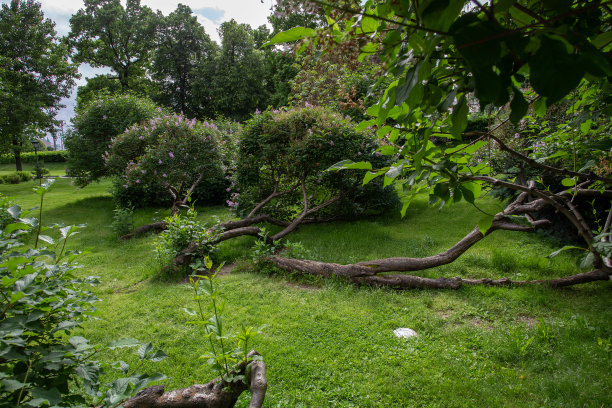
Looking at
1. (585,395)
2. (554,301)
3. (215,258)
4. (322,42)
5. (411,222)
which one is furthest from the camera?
(411,222)

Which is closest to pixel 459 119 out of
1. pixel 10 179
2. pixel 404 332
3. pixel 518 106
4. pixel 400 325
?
pixel 518 106

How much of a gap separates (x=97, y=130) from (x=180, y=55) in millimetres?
19376

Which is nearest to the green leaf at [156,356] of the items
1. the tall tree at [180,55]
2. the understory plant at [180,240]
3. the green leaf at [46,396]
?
the green leaf at [46,396]

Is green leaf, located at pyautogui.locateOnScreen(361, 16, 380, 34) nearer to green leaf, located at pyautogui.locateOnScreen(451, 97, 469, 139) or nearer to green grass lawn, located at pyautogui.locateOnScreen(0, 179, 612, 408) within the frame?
green leaf, located at pyautogui.locateOnScreen(451, 97, 469, 139)

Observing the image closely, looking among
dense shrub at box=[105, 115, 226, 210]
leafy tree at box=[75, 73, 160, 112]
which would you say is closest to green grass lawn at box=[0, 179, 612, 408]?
dense shrub at box=[105, 115, 226, 210]

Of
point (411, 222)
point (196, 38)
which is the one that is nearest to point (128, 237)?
point (411, 222)

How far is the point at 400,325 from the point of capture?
139 inches

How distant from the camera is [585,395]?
7.64 ft

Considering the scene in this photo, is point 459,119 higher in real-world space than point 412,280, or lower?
higher

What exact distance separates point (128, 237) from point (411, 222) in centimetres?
699

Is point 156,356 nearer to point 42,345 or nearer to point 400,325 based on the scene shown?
point 42,345

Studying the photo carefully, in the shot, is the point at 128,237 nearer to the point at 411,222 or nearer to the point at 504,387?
the point at 411,222

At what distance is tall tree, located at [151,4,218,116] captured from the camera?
2822 cm

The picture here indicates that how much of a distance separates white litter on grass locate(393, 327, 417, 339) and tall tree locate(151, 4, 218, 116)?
2820 cm
